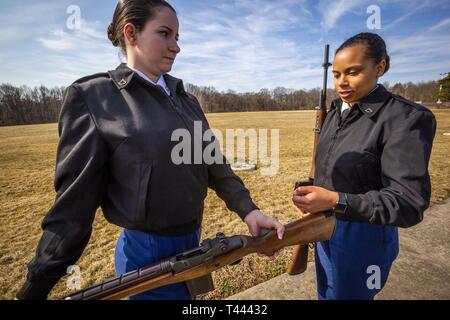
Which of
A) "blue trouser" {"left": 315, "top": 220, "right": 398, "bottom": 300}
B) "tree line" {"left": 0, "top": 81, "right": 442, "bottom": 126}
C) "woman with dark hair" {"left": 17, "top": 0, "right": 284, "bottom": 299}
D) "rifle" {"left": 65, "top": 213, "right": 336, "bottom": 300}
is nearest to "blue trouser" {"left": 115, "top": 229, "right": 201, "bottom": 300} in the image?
"woman with dark hair" {"left": 17, "top": 0, "right": 284, "bottom": 299}

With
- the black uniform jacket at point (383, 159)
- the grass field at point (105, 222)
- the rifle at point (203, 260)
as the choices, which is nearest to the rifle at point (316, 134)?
the grass field at point (105, 222)

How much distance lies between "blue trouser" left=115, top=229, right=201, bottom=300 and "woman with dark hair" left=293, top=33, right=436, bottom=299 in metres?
0.88

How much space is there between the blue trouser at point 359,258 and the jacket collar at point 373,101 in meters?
0.85

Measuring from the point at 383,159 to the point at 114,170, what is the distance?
1.68 m

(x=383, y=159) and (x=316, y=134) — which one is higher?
(x=316, y=134)

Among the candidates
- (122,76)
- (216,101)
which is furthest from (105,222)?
(216,101)

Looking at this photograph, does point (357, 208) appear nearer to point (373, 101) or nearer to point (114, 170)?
point (373, 101)

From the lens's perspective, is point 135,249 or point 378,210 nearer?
point 378,210

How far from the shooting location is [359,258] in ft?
6.52

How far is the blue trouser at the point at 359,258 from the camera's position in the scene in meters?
1.97

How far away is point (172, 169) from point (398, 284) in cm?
341

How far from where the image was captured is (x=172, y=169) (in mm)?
1561
